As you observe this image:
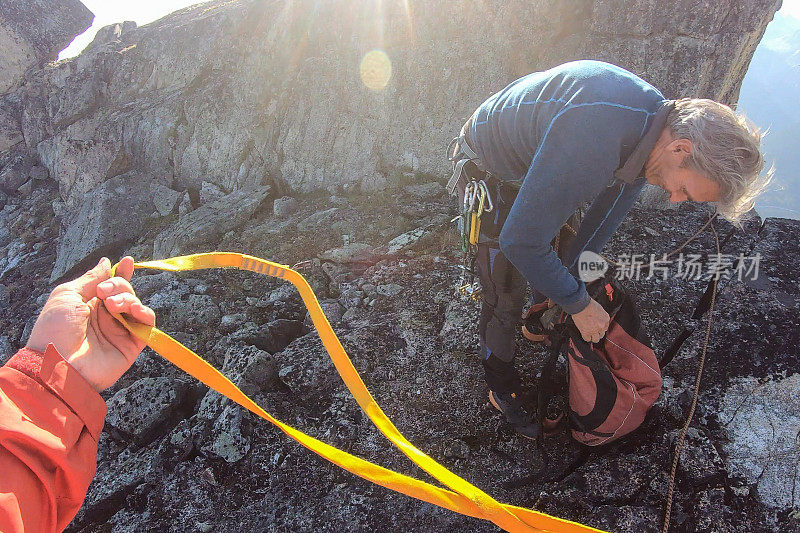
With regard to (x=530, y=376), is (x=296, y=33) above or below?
above

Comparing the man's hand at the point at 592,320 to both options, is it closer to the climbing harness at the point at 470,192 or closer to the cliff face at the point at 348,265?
the climbing harness at the point at 470,192

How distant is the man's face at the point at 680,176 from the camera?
1.68 meters

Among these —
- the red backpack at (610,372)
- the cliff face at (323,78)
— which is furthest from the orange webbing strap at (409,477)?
the cliff face at (323,78)

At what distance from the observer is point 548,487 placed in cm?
262

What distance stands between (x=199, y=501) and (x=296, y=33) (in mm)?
7363

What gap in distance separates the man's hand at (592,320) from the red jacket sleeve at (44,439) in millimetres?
2180

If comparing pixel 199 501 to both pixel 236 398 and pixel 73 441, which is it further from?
pixel 73 441

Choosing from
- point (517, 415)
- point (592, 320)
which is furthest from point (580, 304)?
point (517, 415)

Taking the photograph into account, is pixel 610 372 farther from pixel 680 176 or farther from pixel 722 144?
pixel 722 144

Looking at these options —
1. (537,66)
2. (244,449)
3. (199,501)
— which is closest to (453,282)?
(244,449)

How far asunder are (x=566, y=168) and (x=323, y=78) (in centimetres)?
639

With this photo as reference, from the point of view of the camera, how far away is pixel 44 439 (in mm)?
1228

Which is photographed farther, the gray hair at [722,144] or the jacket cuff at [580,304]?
the jacket cuff at [580,304]

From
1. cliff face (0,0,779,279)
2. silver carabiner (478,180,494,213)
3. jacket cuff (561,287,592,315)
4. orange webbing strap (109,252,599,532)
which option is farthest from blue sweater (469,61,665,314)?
cliff face (0,0,779,279)
